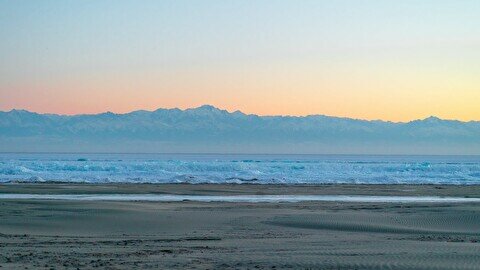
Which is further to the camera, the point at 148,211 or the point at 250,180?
the point at 250,180

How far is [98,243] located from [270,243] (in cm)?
396

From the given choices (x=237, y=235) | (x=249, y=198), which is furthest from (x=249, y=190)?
(x=237, y=235)

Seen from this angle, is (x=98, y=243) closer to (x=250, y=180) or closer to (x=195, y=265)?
(x=195, y=265)

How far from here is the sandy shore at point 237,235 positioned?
1195cm

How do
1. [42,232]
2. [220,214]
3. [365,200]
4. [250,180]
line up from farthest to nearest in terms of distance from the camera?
[250,180] → [365,200] → [220,214] → [42,232]

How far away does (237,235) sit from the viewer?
16391 millimetres

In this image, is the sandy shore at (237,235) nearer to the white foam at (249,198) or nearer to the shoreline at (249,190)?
the white foam at (249,198)

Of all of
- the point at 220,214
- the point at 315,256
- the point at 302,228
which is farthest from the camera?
the point at 220,214

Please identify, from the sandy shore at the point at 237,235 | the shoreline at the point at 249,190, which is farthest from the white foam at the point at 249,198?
the sandy shore at the point at 237,235

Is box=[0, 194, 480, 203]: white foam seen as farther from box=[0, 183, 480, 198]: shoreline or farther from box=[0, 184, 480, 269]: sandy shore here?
box=[0, 184, 480, 269]: sandy shore

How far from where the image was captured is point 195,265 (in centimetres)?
1150

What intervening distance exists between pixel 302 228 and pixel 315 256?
5.98 m

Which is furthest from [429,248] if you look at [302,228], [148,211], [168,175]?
[168,175]

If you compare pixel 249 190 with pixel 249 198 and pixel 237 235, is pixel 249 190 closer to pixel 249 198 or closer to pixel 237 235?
pixel 249 198
